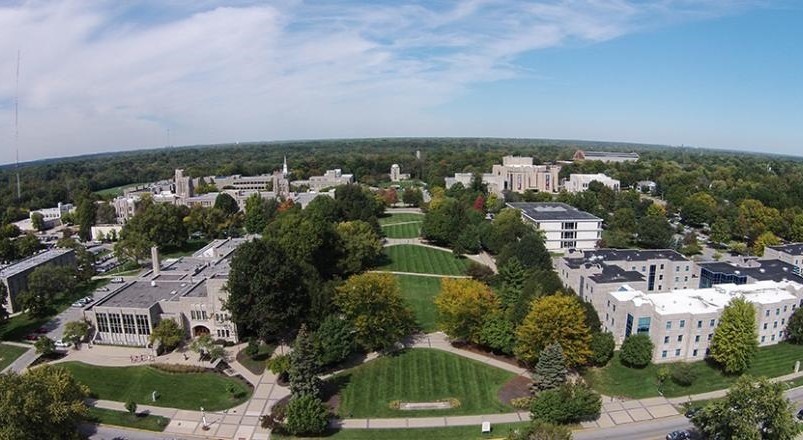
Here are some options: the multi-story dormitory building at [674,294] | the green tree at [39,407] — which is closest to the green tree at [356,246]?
the multi-story dormitory building at [674,294]

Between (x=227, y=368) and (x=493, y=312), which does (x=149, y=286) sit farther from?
(x=493, y=312)

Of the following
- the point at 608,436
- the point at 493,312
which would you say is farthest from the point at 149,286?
the point at 608,436

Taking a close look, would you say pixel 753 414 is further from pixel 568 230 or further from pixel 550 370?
pixel 568 230

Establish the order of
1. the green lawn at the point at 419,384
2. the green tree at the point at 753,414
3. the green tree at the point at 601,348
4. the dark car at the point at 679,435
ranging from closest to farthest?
1. the green tree at the point at 753,414
2. the dark car at the point at 679,435
3. the green lawn at the point at 419,384
4. the green tree at the point at 601,348

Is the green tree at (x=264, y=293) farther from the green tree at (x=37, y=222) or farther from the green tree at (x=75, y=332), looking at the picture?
the green tree at (x=37, y=222)

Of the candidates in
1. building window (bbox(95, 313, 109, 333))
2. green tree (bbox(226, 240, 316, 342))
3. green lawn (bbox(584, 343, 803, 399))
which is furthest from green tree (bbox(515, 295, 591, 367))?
building window (bbox(95, 313, 109, 333))

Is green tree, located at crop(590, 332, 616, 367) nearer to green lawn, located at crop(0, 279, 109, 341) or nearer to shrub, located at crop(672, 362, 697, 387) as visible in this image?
shrub, located at crop(672, 362, 697, 387)
